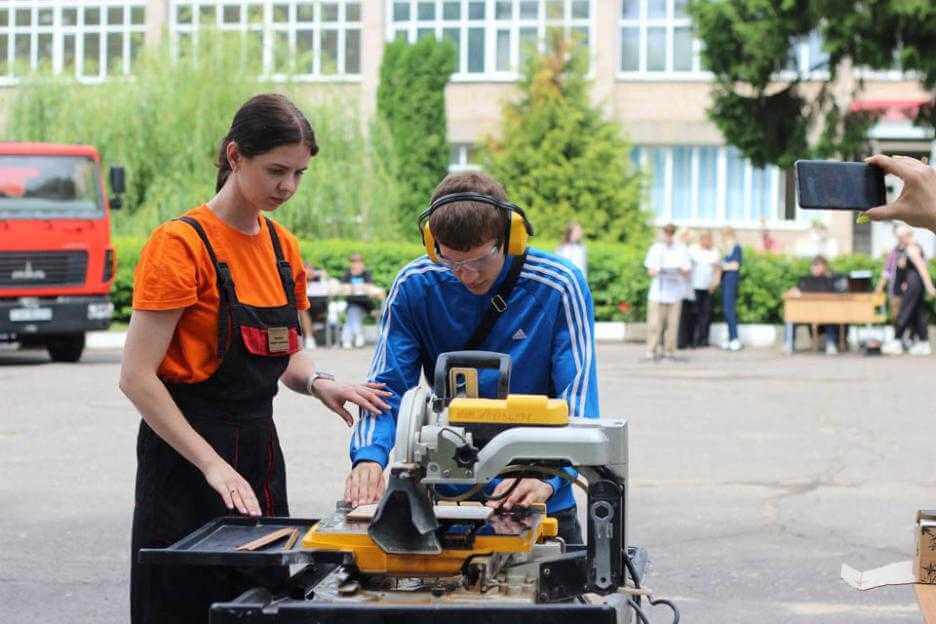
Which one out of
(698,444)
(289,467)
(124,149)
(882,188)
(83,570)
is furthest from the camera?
(124,149)

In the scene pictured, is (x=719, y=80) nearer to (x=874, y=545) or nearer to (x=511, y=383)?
(x=874, y=545)

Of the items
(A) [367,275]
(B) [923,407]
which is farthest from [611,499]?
(A) [367,275]

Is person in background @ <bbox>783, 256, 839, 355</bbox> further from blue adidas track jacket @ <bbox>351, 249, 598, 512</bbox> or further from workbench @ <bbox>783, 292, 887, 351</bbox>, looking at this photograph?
blue adidas track jacket @ <bbox>351, 249, 598, 512</bbox>

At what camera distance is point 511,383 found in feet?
14.4

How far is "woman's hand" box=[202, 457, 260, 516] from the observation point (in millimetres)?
4156

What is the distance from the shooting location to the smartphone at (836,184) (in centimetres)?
316

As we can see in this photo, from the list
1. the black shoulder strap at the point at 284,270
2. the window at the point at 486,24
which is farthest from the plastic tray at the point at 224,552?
the window at the point at 486,24

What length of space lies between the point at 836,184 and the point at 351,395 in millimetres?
1602

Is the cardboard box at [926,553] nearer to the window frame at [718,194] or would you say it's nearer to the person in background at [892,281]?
the person in background at [892,281]

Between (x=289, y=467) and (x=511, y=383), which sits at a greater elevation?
(x=511, y=383)

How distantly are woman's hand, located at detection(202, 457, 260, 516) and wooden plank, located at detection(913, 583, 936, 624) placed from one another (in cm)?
159

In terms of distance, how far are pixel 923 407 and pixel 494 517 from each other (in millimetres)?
13847

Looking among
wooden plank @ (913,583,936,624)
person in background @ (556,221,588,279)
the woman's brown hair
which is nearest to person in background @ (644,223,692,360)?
person in background @ (556,221,588,279)

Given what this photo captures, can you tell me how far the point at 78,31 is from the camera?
49250mm
